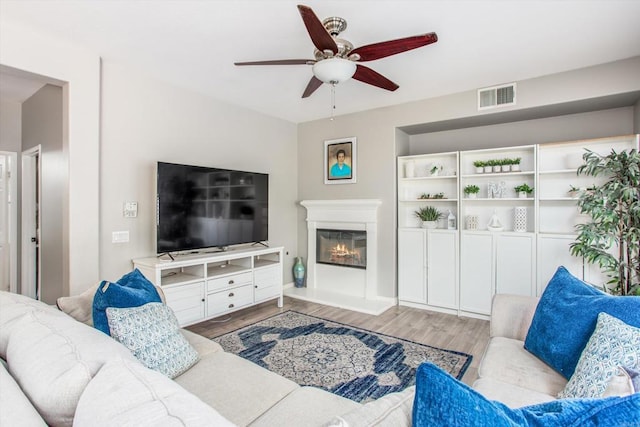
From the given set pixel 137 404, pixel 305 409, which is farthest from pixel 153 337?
pixel 137 404

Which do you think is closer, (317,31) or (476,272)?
(317,31)

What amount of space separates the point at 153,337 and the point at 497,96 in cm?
384

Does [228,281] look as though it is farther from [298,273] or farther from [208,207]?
[298,273]

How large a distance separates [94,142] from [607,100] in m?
4.83

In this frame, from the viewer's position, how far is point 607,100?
10.6 ft

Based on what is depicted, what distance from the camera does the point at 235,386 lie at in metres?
1.50

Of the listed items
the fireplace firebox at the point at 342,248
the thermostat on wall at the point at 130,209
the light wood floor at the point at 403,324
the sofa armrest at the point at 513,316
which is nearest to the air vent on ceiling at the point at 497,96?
the fireplace firebox at the point at 342,248

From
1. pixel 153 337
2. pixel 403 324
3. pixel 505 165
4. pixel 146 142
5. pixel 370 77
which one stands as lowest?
pixel 403 324

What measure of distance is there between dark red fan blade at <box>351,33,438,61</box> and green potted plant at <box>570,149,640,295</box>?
2.07 meters

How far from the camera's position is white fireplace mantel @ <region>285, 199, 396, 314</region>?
441 centimetres

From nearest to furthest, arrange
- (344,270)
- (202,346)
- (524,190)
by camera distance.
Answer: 1. (202,346)
2. (524,190)
3. (344,270)

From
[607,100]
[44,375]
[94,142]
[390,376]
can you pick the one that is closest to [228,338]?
[390,376]

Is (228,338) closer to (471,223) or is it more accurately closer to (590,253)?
(471,223)

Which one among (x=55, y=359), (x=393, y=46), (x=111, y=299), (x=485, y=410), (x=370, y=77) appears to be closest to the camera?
(x=485, y=410)
